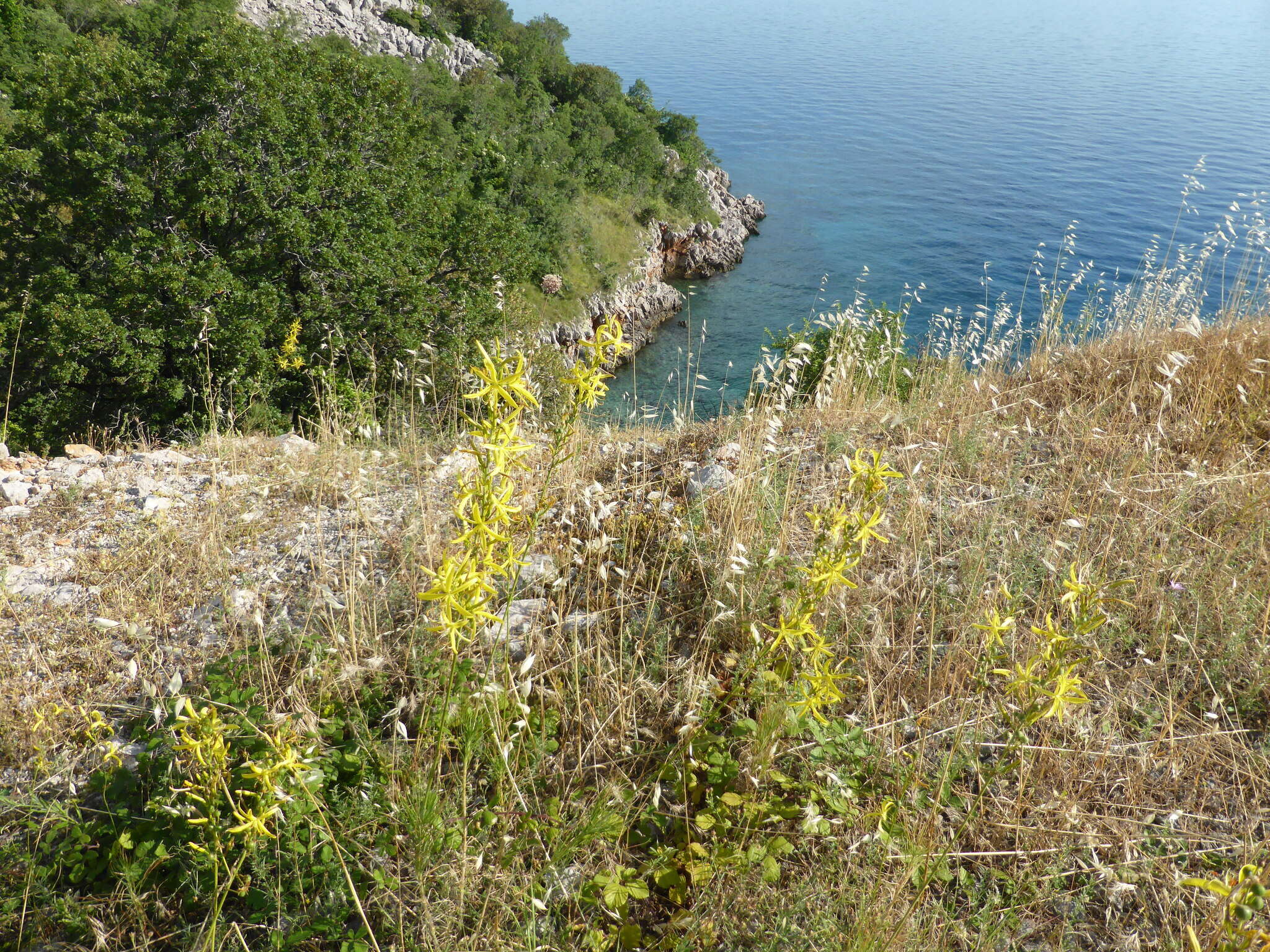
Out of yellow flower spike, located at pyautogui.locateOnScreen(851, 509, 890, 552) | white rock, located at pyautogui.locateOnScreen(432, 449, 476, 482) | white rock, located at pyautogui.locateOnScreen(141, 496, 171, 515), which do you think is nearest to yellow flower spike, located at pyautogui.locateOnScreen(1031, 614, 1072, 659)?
yellow flower spike, located at pyautogui.locateOnScreen(851, 509, 890, 552)

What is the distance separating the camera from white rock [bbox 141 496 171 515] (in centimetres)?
381

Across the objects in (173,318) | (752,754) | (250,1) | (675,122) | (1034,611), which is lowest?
(173,318)

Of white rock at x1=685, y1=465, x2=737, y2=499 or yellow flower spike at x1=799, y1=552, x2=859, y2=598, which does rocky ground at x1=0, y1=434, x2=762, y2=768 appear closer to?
white rock at x1=685, y1=465, x2=737, y2=499

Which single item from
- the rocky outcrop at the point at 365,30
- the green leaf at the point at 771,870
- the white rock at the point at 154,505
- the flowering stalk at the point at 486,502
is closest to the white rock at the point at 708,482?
the green leaf at the point at 771,870

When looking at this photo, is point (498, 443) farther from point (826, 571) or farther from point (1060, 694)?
point (1060, 694)

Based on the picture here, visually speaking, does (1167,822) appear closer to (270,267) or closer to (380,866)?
(380,866)

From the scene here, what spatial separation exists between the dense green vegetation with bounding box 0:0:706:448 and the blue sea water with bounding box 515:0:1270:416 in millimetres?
6061

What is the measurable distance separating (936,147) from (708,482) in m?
50.8

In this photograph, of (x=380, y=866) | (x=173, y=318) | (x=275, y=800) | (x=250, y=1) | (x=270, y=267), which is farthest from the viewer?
(x=250, y=1)

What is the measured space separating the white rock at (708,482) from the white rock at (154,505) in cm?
281

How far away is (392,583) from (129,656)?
3.36 feet

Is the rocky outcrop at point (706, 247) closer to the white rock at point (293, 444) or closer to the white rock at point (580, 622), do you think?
the white rock at point (293, 444)

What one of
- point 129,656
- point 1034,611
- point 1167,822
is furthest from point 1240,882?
point 129,656

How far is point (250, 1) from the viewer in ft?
127
